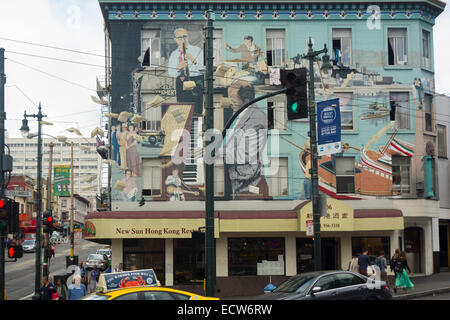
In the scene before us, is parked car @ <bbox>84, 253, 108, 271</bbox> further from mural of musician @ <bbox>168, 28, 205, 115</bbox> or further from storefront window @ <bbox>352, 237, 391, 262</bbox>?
storefront window @ <bbox>352, 237, 391, 262</bbox>

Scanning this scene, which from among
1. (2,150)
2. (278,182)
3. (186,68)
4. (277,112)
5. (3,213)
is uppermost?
(186,68)

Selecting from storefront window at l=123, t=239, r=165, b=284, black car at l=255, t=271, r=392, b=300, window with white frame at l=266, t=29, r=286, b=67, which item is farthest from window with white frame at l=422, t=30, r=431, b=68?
black car at l=255, t=271, r=392, b=300

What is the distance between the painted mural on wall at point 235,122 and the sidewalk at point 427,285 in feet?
15.3

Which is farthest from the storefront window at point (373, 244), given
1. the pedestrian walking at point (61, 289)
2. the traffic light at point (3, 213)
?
the traffic light at point (3, 213)

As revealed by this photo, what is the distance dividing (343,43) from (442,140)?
8.77 metres

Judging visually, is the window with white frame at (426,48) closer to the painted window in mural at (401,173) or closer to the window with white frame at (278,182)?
the painted window in mural at (401,173)

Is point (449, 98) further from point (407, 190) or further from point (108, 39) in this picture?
point (108, 39)

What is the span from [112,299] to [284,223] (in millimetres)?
16482

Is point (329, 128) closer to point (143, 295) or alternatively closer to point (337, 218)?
point (337, 218)

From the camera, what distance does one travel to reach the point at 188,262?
29.8 m

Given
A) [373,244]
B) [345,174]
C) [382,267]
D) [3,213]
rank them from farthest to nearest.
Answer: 1. [345,174]
2. [373,244]
3. [382,267]
4. [3,213]

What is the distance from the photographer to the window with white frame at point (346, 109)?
1233 inches

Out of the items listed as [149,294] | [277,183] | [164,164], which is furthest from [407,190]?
[149,294]

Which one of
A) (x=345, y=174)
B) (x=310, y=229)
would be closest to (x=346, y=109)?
(x=345, y=174)
